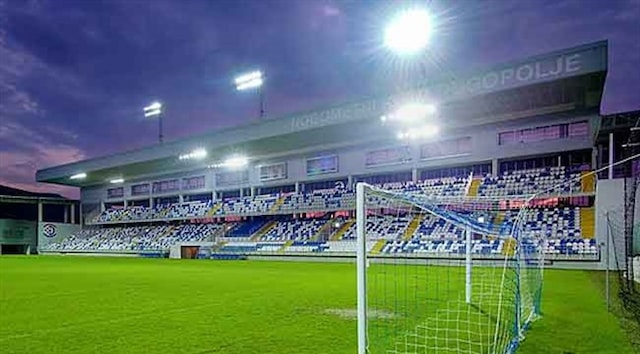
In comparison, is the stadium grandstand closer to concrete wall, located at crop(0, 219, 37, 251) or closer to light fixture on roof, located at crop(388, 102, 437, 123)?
light fixture on roof, located at crop(388, 102, 437, 123)

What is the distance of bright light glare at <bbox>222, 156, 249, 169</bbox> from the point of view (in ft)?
115

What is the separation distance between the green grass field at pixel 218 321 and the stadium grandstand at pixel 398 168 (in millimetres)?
9923

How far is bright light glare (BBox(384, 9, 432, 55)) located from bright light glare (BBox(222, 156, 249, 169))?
59.2 ft

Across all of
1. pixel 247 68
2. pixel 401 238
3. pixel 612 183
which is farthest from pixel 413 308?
pixel 247 68

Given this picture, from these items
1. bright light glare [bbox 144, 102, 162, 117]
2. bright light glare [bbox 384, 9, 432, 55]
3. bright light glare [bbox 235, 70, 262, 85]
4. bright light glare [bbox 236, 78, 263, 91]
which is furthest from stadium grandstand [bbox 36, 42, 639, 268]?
bright light glare [bbox 144, 102, 162, 117]

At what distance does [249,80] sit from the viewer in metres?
31.7

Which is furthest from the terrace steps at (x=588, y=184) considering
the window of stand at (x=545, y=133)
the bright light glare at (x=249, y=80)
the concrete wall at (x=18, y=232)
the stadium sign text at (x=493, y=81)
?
the concrete wall at (x=18, y=232)

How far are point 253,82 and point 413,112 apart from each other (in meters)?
12.6

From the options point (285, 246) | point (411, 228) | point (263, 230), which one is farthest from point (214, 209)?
point (411, 228)

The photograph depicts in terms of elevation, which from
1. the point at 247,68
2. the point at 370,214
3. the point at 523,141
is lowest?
the point at 370,214

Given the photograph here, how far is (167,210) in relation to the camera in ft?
131

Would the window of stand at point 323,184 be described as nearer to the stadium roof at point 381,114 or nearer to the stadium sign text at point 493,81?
the stadium roof at point 381,114

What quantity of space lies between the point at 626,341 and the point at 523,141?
18.7 metres

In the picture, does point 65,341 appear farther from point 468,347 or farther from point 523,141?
point 523,141
